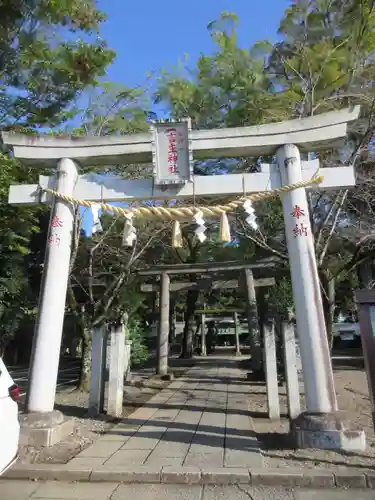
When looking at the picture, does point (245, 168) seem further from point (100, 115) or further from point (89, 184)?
point (89, 184)

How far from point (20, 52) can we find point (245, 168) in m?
6.34

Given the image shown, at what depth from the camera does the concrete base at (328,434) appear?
5266mm

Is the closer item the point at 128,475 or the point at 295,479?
the point at 295,479

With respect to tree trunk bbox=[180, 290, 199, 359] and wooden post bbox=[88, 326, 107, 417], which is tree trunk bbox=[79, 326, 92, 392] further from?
tree trunk bbox=[180, 290, 199, 359]

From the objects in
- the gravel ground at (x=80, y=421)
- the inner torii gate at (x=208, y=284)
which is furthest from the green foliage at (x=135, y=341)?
the gravel ground at (x=80, y=421)

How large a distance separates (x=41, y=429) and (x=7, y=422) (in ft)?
7.14

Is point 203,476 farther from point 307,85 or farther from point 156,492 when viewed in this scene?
point 307,85

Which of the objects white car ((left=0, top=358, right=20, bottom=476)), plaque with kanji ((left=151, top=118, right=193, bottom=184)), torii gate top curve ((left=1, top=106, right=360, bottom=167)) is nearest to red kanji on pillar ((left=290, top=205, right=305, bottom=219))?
torii gate top curve ((left=1, top=106, right=360, bottom=167))

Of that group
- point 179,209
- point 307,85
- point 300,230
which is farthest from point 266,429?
point 307,85

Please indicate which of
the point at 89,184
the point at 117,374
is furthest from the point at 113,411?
the point at 89,184

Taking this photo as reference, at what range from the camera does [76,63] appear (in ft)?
31.8

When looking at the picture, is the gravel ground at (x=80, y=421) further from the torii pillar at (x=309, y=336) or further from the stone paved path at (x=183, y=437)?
the torii pillar at (x=309, y=336)

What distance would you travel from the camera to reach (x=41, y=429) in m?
5.61

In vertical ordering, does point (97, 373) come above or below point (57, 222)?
below
